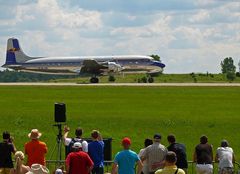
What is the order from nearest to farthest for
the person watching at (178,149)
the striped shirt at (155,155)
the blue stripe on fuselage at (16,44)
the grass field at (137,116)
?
the striped shirt at (155,155)
the person watching at (178,149)
the grass field at (137,116)
the blue stripe on fuselage at (16,44)

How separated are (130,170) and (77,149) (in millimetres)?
1307

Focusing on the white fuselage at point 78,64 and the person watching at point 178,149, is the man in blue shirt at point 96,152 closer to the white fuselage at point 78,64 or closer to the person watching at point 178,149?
the person watching at point 178,149

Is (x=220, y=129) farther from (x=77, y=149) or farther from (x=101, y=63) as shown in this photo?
(x=101, y=63)

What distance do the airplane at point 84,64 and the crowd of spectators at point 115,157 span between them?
8211cm

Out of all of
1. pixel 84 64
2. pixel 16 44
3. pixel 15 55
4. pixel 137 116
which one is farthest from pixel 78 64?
pixel 137 116

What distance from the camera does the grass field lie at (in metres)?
33.2

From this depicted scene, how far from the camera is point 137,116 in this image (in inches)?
1682

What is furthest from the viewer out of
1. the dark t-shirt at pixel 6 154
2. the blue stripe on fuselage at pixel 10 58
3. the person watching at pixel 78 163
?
the blue stripe on fuselage at pixel 10 58

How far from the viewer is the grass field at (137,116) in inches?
1305

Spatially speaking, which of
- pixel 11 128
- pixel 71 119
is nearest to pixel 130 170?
pixel 11 128

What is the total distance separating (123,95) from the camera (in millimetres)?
64188

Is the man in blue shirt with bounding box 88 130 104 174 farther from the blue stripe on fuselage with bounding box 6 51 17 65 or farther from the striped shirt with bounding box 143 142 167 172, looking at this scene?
the blue stripe on fuselage with bounding box 6 51 17 65

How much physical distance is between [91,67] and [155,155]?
279 ft

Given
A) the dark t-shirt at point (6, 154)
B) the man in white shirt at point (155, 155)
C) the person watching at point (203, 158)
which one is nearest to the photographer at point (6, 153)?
the dark t-shirt at point (6, 154)
